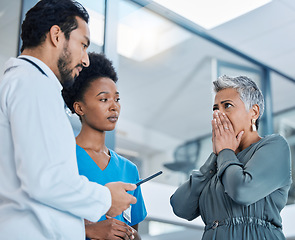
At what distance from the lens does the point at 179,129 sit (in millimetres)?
6594

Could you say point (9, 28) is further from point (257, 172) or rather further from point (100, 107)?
point (257, 172)

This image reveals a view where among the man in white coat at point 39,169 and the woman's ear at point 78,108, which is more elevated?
the woman's ear at point 78,108

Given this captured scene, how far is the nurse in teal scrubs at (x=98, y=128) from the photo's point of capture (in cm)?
168

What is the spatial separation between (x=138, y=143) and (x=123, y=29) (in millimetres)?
2457

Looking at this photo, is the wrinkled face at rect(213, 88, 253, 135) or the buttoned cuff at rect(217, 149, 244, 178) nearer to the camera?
the buttoned cuff at rect(217, 149, 244, 178)

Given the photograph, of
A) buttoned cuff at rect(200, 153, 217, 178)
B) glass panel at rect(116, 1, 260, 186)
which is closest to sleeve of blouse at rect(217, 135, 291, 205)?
buttoned cuff at rect(200, 153, 217, 178)

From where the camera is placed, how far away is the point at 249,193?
4.71ft

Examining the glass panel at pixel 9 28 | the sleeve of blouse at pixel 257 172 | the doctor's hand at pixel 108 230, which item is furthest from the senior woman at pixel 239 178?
the glass panel at pixel 9 28

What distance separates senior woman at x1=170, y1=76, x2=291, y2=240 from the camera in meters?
1.47

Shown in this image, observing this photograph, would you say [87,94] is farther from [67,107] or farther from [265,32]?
[265,32]

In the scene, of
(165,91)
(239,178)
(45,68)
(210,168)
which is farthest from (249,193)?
(165,91)

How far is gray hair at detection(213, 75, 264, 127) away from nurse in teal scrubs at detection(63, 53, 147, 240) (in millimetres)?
443

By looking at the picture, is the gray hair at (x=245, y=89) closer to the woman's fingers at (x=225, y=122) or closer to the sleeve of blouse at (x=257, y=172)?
the woman's fingers at (x=225, y=122)

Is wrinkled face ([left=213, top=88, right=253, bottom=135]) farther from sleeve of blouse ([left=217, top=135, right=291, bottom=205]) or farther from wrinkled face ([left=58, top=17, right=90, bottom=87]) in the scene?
wrinkled face ([left=58, top=17, right=90, bottom=87])
